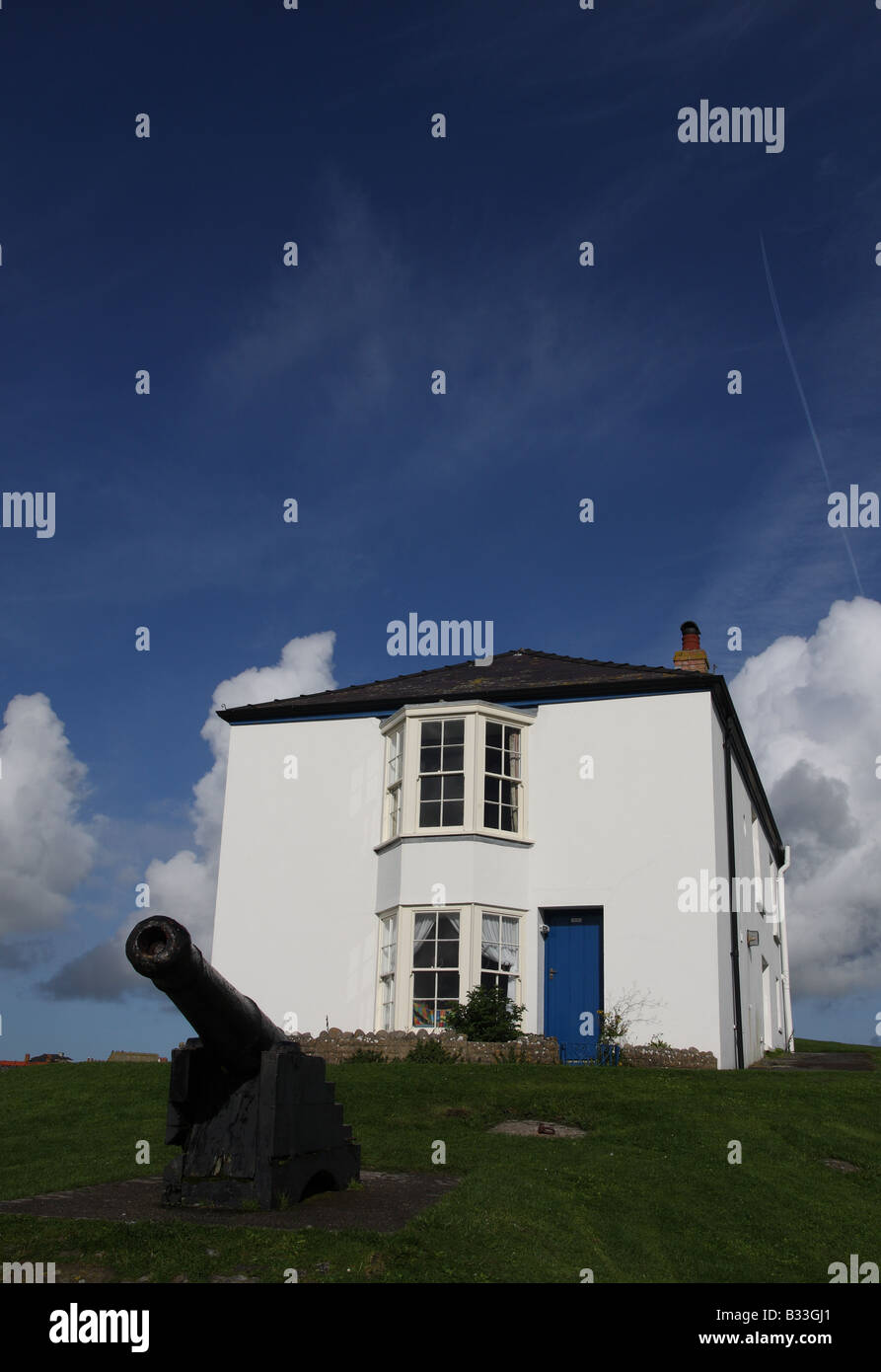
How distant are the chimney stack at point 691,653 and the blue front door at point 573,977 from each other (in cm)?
579

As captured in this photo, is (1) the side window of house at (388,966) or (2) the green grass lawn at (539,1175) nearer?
(2) the green grass lawn at (539,1175)

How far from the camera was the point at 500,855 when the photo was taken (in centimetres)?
1894

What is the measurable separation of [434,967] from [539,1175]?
9.07 m

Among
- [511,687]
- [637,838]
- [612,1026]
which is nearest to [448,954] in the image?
[612,1026]

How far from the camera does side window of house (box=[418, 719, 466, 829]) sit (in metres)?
19.3

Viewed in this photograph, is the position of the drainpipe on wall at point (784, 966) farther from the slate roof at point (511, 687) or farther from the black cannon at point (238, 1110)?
the black cannon at point (238, 1110)

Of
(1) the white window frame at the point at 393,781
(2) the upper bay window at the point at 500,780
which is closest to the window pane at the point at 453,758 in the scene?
(2) the upper bay window at the point at 500,780

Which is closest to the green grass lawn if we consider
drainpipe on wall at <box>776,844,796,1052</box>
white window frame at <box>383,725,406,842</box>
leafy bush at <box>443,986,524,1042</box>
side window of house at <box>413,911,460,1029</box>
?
leafy bush at <box>443,986,524,1042</box>

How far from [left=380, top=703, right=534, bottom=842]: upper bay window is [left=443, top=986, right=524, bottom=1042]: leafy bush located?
2853 millimetres

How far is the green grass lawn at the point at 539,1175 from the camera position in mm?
6551

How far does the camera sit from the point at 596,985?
18.5 m

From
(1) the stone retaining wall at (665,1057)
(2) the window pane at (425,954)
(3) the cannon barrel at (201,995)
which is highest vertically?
(2) the window pane at (425,954)
